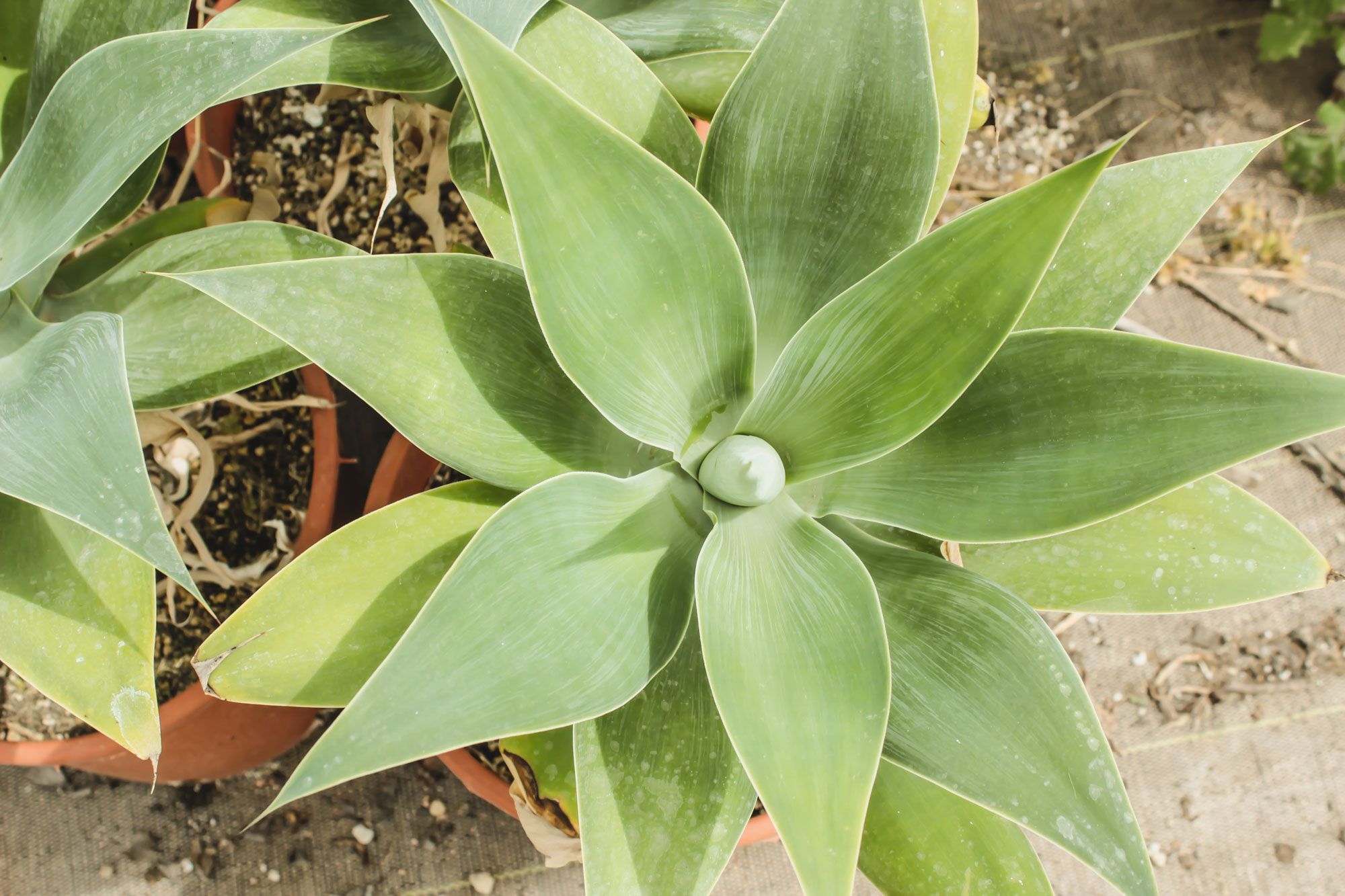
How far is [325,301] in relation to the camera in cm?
50

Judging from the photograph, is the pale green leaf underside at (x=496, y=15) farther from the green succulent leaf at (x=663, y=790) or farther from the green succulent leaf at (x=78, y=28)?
the green succulent leaf at (x=663, y=790)

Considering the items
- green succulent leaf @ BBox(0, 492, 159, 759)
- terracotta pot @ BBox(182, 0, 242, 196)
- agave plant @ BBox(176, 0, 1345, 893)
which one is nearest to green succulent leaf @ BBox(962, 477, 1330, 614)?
agave plant @ BBox(176, 0, 1345, 893)

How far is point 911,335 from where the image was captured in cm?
50

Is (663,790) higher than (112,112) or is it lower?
lower

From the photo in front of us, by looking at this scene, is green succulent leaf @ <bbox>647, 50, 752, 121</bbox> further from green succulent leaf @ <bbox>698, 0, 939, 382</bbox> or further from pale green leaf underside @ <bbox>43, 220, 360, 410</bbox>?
pale green leaf underside @ <bbox>43, 220, 360, 410</bbox>

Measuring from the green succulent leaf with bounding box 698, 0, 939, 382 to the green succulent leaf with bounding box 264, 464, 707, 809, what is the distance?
0.50ft

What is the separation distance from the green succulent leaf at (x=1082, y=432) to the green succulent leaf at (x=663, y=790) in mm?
158

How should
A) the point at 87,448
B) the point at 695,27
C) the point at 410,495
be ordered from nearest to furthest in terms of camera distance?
the point at 87,448, the point at 695,27, the point at 410,495

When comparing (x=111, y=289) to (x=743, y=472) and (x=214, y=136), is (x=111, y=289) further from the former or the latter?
(x=743, y=472)

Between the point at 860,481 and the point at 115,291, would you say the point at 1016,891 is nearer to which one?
the point at 860,481

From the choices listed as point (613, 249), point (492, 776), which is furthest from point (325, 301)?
point (492, 776)

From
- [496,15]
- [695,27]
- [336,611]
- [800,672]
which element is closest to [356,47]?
[496,15]

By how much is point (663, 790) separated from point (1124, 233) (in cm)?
44

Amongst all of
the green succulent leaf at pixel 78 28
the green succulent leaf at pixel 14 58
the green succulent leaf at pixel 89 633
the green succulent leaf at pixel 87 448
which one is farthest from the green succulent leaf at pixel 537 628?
the green succulent leaf at pixel 14 58
